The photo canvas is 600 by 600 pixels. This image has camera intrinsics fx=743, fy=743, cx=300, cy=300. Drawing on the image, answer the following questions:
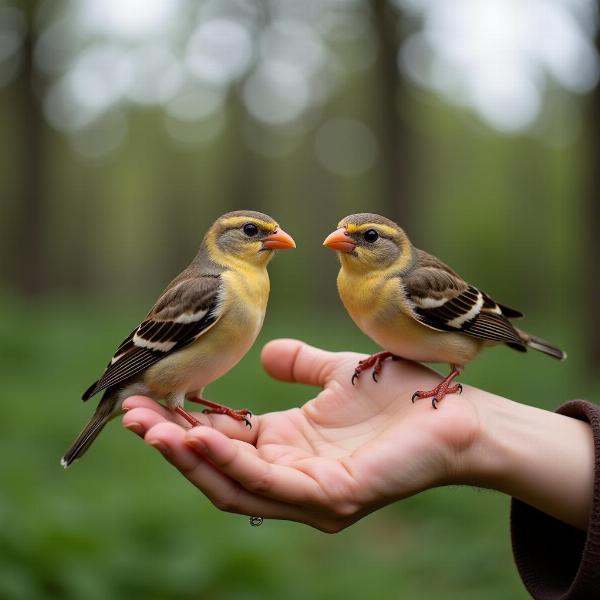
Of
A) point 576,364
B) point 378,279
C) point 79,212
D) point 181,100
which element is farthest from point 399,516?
point 79,212

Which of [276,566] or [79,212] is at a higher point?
[276,566]

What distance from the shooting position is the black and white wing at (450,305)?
4.50 meters

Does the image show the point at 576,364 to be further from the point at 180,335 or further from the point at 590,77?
the point at 180,335

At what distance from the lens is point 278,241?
14.8 ft

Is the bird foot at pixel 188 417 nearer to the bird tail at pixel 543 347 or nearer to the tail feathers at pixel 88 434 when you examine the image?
the tail feathers at pixel 88 434

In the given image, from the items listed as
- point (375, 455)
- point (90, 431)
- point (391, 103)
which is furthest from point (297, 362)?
point (391, 103)

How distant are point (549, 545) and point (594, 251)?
9.08 meters

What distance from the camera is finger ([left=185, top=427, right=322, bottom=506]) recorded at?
3283 mm

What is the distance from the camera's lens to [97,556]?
571cm

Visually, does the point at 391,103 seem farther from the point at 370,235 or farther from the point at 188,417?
the point at 188,417

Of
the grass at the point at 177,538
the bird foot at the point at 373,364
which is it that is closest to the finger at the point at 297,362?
the bird foot at the point at 373,364

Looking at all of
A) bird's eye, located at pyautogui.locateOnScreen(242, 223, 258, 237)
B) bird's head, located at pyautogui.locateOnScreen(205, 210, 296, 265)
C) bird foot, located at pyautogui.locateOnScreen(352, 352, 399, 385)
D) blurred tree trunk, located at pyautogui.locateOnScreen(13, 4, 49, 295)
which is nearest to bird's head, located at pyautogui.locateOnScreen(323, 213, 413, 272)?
bird's head, located at pyautogui.locateOnScreen(205, 210, 296, 265)

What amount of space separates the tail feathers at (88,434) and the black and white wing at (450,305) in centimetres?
195

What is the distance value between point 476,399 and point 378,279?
3.08 feet
